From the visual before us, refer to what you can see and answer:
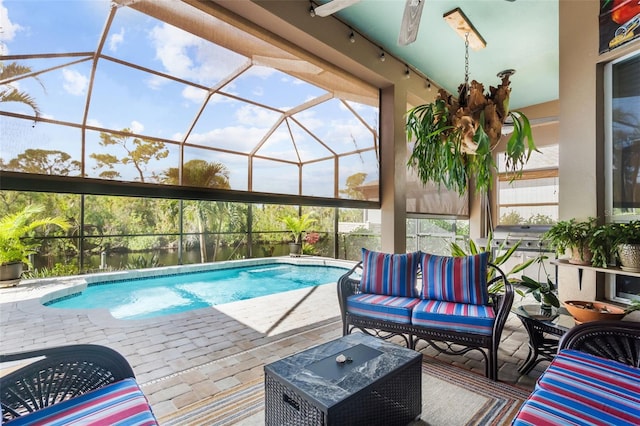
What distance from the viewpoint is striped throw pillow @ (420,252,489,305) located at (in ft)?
9.57

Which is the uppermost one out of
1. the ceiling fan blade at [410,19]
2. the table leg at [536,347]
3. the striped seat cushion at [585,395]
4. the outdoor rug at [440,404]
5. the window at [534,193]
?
the ceiling fan blade at [410,19]

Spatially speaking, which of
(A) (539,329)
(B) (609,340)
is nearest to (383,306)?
(A) (539,329)

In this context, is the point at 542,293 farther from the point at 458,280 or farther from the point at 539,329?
the point at 458,280

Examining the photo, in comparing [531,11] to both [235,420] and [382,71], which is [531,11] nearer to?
[382,71]

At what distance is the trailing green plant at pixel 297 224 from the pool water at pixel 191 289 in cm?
111

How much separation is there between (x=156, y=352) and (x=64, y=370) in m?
1.56

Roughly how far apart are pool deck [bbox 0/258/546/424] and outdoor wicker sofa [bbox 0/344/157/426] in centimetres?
71

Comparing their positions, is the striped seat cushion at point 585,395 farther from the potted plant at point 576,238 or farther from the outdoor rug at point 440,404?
the potted plant at point 576,238

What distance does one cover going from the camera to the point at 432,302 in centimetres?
298

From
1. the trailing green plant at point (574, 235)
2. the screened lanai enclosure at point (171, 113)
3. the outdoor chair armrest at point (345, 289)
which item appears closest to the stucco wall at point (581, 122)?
the trailing green plant at point (574, 235)

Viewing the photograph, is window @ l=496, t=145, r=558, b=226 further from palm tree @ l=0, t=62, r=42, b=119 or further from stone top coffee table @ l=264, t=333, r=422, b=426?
palm tree @ l=0, t=62, r=42, b=119

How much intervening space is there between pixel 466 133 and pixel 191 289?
20.8 ft

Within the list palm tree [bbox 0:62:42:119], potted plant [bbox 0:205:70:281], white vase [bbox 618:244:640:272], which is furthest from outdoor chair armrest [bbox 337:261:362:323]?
potted plant [bbox 0:205:70:281]

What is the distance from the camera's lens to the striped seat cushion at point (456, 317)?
2.53 m
